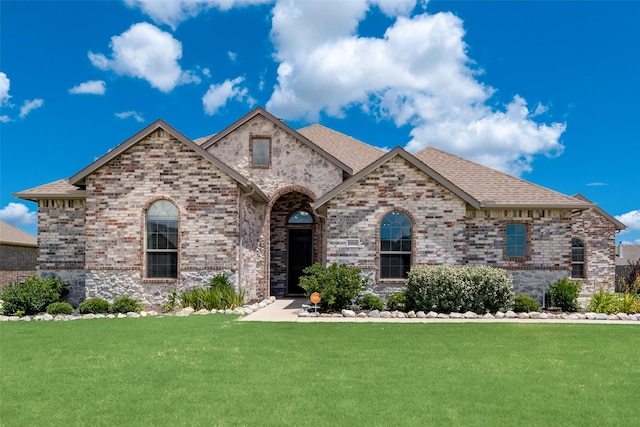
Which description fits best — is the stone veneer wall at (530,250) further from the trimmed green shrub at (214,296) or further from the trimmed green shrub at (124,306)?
the trimmed green shrub at (124,306)

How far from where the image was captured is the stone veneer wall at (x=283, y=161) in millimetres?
20688

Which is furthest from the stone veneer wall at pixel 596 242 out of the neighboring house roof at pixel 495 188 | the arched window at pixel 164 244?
the arched window at pixel 164 244

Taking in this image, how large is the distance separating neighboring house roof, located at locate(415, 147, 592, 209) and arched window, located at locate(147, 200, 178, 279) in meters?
10.2

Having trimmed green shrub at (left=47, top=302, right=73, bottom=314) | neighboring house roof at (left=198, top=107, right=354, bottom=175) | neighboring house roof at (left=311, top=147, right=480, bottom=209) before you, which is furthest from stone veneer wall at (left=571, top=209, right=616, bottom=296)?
trimmed green shrub at (left=47, top=302, right=73, bottom=314)

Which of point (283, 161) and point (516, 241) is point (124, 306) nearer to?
point (283, 161)

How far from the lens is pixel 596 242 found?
26.7 metres

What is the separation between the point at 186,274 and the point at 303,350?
27.4 ft

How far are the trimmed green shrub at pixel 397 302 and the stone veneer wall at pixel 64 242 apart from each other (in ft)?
35.4

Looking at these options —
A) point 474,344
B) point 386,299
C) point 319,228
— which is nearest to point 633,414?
point 474,344

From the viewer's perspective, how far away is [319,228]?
856 inches

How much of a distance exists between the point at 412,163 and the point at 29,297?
13.0 meters

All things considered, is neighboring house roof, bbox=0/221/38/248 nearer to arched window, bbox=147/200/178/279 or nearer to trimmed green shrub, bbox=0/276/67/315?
trimmed green shrub, bbox=0/276/67/315

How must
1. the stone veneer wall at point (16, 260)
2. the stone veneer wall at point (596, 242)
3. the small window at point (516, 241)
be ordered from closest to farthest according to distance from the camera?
the small window at point (516, 241), the stone veneer wall at point (596, 242), the stone veneer wall at point (16, 260)

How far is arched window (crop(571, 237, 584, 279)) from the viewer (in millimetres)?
26547
